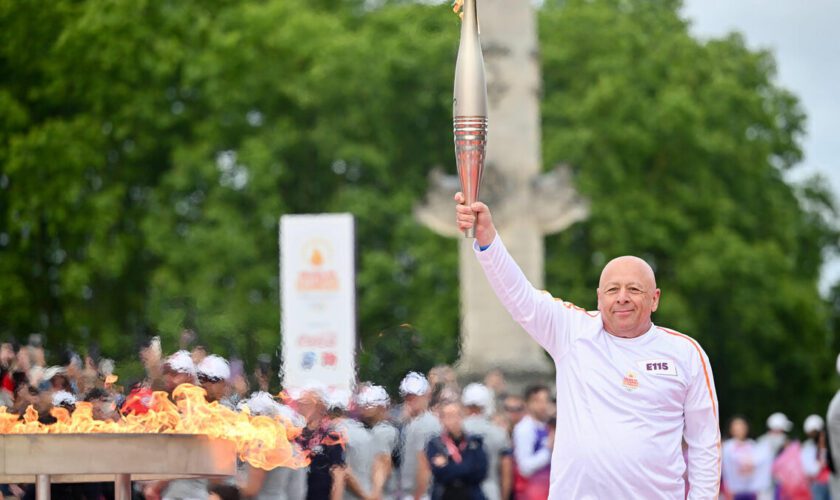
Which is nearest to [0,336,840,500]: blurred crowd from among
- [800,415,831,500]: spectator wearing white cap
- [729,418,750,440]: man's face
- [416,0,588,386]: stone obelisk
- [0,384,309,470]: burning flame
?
[0,384,309,470]: burning flame

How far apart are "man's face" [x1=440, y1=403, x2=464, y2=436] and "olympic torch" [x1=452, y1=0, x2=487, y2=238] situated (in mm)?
7565

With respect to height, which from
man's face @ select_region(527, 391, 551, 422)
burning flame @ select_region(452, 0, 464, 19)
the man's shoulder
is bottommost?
man's face @ select_region(527, 391, 551, 422)

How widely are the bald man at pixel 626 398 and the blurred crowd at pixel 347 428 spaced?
386 cm

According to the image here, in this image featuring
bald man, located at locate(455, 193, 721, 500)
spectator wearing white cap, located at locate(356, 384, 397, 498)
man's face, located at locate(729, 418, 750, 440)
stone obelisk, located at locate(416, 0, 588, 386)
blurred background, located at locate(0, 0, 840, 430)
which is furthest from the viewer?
blurred background, located at locate(0, 0, 840, 430)

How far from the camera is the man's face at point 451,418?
15.0 m

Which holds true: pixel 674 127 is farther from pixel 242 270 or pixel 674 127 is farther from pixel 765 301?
pixel 242 270

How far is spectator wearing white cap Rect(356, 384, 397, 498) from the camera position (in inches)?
569

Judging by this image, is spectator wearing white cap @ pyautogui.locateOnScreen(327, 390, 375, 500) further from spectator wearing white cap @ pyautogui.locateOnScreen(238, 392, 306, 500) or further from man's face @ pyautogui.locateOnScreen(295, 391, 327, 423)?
spectator wearing white cap @ pyautogui.locateOnScreen(238, 392, 306, 500)

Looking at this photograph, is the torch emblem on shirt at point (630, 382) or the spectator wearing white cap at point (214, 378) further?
the spectator wearing white cap at point (214, 378)

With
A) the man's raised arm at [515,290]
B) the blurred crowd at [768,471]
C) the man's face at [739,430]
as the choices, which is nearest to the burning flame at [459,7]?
the man's raised arm at [515,290]

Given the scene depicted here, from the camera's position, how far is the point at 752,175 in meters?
41.5

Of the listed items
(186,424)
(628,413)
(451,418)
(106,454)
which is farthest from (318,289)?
(628,413)

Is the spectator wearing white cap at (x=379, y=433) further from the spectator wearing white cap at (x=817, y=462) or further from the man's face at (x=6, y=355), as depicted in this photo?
the spectator wearing white cap at (x=817, y=462)

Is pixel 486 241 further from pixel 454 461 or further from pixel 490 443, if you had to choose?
pixel 490 443
